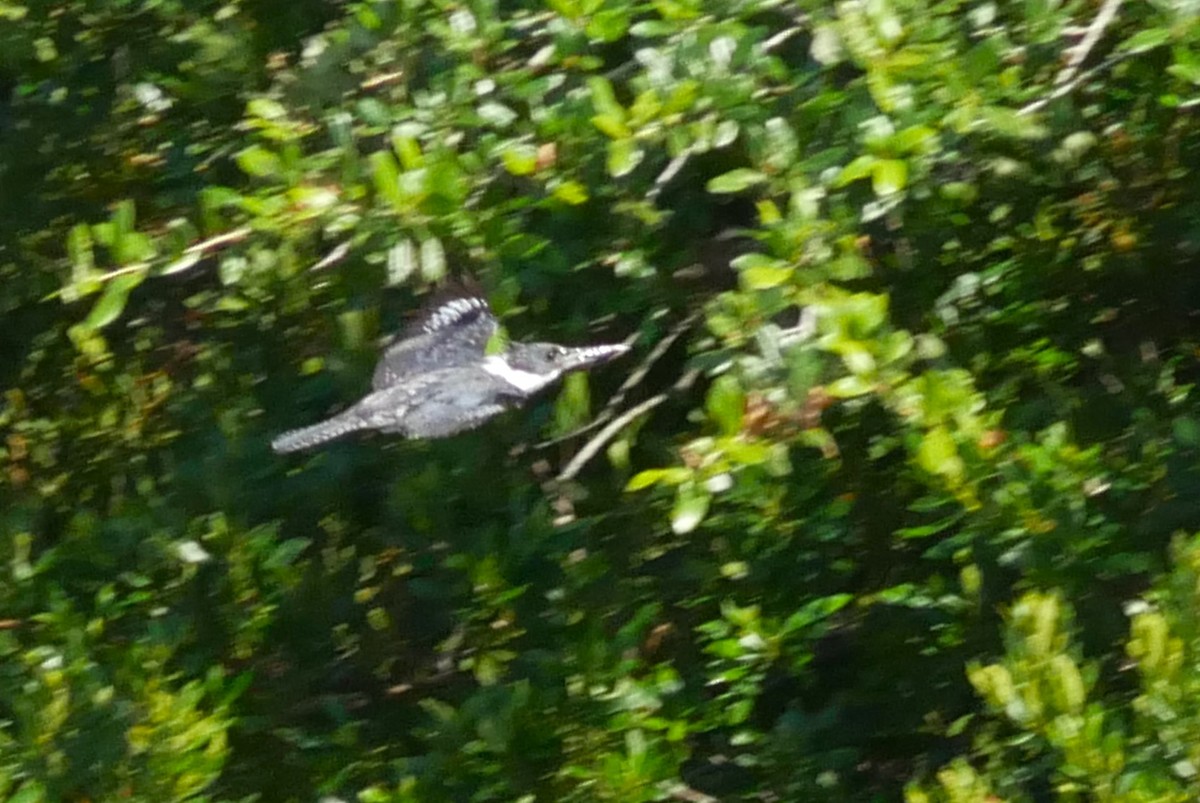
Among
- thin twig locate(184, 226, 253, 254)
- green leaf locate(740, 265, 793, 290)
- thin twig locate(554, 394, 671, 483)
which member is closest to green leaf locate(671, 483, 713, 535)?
green leaf locate(740, 265, 793, 290)

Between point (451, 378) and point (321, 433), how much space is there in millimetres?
160

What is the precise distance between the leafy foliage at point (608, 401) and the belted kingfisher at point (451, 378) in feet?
0.15

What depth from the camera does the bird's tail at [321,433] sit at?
1.70 m

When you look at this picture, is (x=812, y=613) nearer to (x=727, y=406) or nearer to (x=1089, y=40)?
(x=727, y=406)

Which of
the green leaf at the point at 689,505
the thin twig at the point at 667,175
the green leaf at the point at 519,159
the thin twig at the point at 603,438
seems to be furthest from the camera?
the thin twig at the point at 603,438

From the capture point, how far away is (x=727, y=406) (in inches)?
58.3

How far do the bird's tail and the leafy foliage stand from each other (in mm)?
59

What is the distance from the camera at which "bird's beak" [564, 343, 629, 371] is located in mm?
1708

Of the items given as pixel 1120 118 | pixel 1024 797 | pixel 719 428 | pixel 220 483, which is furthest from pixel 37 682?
pixel 1120 118

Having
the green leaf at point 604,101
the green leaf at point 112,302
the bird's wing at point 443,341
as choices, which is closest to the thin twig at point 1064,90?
the green leaf at point 604,101

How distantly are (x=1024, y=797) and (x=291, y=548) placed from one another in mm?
843

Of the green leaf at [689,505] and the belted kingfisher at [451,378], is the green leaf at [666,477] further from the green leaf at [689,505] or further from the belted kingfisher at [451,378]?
the belted kingfisher at [451,378]

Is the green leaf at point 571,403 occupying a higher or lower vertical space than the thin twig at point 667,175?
lower

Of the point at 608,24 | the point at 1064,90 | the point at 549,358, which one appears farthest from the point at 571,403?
the point at 1064,90
